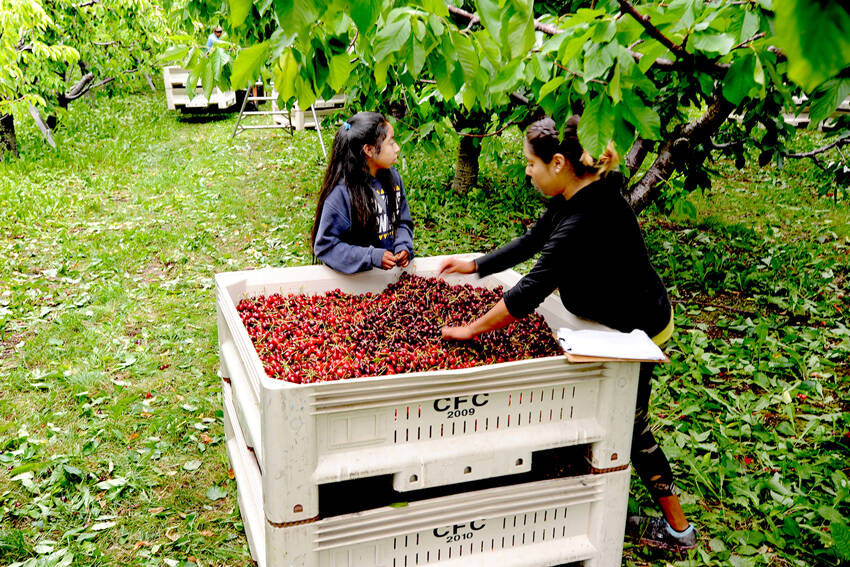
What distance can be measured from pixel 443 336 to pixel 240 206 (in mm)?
6910

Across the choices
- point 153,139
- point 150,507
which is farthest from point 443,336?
point 153,139

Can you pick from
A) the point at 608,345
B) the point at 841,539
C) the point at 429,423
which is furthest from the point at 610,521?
the point at 841,539

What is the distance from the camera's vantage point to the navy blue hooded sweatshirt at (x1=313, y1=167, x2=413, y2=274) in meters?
3.18

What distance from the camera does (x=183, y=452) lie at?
12.5 ft

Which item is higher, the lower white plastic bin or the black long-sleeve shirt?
the black long-sleeve shirt

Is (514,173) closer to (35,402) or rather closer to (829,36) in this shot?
(35,402)

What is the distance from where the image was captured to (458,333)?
8.36 feet

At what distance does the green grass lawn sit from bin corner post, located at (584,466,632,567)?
59 centimetres

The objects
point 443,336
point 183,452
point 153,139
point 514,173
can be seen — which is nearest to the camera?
point 443,336

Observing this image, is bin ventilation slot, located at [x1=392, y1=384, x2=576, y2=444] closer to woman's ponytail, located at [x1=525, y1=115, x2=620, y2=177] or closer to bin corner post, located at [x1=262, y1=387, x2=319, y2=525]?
bin corner post, located at [x1=262, y1=387, x2=319, y2=525]

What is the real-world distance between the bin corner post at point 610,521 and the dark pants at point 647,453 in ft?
1.46

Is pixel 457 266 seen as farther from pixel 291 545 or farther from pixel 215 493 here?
pixel 215 493

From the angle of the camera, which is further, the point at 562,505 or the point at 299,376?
the point at 562,505

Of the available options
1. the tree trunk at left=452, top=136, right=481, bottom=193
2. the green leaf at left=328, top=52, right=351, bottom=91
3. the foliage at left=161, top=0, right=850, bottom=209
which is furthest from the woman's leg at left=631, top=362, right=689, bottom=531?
the tree trunk at left=452, top=136, right=481, bottom=193
